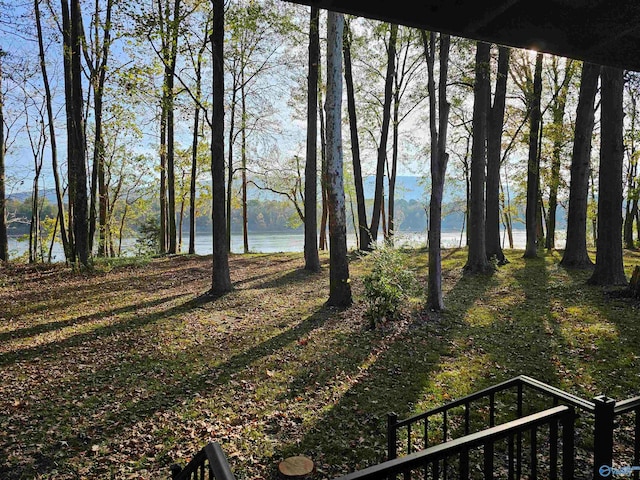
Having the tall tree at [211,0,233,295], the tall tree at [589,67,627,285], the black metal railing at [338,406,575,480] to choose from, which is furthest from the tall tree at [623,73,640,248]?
the black metal railing at [338,406,575,480]

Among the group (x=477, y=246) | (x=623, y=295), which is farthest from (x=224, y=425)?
(x=477, y=246)

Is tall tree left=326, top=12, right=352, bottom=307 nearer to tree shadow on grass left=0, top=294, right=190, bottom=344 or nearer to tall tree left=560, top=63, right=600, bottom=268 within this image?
tree shadow on grass left=0, top=294, right=190, bottom=344

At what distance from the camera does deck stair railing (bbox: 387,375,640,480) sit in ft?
6.66

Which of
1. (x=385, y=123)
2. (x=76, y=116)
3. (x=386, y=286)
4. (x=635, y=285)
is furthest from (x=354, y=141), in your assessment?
(x=635, y=285)

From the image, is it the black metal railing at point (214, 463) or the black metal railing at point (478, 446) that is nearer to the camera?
the black metal railing at point (478, 446)

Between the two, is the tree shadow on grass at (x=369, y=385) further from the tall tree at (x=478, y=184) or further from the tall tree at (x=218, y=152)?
the tall tree at (x=478, y=184)

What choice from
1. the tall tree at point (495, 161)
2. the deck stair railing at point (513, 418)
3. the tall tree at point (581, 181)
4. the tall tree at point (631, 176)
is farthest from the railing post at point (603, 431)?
the tall tree at point (631, 176)

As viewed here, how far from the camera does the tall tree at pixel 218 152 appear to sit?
8.62 metres

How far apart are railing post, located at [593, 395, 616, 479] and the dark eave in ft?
6.79

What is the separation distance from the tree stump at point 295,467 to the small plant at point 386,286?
154 inches

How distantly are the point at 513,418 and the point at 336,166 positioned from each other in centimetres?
585

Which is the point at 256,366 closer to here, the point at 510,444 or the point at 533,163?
the point at 510,444

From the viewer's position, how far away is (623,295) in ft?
26.5

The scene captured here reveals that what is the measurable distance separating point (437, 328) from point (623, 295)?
14.3ft
